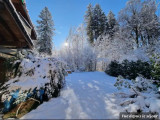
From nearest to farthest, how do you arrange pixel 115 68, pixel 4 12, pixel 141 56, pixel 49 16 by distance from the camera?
pixel 4 12 < pixel 115 68 < pixel 141 56 < pixel 49 16

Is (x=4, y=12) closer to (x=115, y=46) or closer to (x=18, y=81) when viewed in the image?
(x=18, y=81)

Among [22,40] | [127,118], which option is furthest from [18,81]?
[127,118]

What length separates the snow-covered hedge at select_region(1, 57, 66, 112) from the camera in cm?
217

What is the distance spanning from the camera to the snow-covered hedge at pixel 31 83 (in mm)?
2174

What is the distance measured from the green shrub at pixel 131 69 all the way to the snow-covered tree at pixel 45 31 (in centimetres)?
1011

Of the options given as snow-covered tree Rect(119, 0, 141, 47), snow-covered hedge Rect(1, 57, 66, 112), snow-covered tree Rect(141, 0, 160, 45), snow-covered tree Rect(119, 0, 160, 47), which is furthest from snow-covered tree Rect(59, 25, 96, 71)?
snow-covered hedge Rect(1, 57, 66, 112)

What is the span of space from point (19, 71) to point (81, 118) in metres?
1.97

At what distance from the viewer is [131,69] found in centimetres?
582

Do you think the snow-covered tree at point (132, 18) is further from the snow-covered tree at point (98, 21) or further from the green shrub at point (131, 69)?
the snow-covered tree at point (98, 21)

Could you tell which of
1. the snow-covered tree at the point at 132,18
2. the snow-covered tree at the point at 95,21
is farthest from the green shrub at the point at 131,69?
the snow-covered tree at the point at 95,21

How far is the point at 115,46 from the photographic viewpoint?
10.3 meters

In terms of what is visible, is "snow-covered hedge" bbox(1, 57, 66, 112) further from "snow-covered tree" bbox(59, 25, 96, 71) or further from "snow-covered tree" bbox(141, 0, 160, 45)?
"snow-covered tree" bbox(141, 0, 160, 45)

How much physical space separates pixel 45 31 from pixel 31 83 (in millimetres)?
14011

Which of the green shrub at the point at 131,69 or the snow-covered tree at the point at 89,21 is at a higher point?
the snow-covered tree at the point at 89,21
